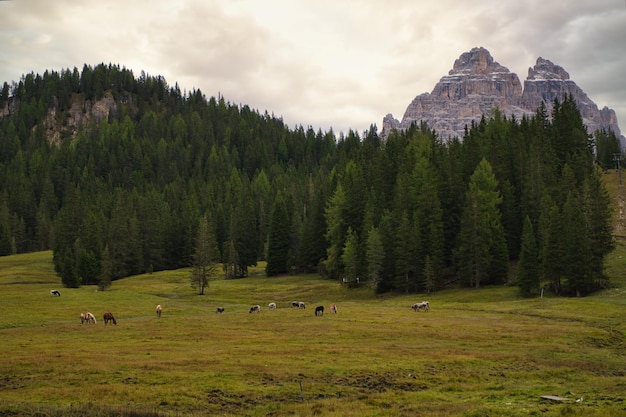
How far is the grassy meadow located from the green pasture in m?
0.10

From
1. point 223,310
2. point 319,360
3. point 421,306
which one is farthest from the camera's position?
point 223,310

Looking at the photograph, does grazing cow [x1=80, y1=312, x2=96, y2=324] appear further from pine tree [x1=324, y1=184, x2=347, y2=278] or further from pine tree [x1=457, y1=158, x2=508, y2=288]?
pine tree [x1=324, y1=184, x2=347, y2=278]

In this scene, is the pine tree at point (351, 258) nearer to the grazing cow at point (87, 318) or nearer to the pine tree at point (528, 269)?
the pine tree at point (528, 269)

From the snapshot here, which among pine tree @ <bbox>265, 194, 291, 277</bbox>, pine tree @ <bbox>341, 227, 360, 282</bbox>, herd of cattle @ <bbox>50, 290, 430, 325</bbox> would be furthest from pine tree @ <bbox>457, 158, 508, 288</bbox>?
pine tree @ <bbox>265, 194, 291, 277</bbox>

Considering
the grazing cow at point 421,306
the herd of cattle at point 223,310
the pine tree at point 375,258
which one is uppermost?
the pine tree at point 375,258

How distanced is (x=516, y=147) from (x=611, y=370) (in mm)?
89769

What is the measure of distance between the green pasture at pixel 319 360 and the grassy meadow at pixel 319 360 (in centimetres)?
10

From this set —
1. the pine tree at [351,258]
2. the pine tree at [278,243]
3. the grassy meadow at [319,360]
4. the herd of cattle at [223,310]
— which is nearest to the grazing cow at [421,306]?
the herd of cattle at [223,310]

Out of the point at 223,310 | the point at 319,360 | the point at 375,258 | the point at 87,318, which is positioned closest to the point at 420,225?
the point at 375,258

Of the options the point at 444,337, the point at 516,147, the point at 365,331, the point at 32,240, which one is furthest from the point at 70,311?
the point at 32,240

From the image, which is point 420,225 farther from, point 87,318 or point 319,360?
point 319,360

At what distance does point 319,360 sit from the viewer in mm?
36438

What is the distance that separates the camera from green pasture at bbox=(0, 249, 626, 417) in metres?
25.7

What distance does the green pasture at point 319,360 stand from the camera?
25.7 meters
